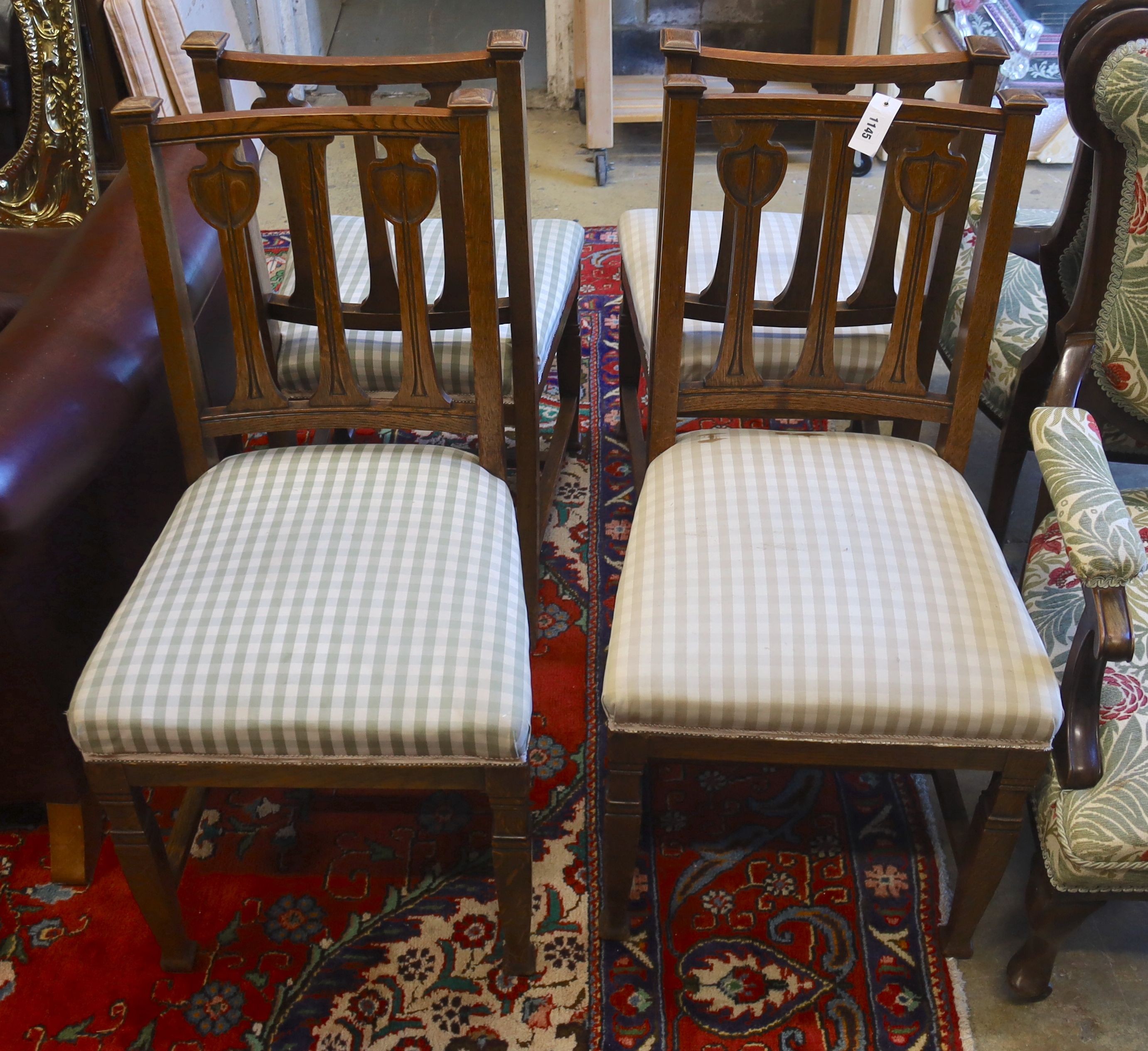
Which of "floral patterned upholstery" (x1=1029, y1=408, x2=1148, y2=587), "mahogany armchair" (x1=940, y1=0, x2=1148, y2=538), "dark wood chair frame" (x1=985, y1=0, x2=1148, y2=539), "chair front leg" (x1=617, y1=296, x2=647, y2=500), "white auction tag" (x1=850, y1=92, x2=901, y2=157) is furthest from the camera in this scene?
"chair front leg" (x1=617, y1=296, x2=647, y2=500)

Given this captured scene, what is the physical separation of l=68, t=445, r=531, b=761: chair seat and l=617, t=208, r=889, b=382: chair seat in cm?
50

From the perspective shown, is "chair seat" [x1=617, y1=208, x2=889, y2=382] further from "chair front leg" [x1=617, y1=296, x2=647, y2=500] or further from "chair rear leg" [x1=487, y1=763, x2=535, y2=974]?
"chair rear leg" [x1=487, y1=763, x2=535, y2=974]

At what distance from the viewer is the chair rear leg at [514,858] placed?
46.6 inches

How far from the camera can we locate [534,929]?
1452 mm

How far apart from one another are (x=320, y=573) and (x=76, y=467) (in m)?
0.33

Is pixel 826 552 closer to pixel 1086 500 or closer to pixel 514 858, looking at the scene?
pixel 1086 500

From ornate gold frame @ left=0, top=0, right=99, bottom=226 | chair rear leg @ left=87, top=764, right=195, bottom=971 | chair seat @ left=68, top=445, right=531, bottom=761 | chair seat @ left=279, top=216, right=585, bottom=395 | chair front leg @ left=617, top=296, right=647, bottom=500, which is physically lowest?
chair rear leg @ left=87, top=764, right=195, bottom=971

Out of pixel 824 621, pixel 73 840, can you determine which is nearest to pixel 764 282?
pixel 824 621

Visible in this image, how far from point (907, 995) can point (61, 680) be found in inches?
46.2

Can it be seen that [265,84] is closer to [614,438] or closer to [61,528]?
[61,528]

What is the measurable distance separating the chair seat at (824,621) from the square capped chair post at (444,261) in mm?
377

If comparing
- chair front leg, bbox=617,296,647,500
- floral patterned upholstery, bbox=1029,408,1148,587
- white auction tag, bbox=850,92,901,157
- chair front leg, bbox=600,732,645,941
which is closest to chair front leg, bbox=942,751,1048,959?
floral patterned upholstery, bbox=1029,408,1148,587

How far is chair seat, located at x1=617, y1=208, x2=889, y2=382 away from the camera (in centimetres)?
165

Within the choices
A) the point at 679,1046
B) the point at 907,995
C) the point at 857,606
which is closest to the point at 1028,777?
the point at 857,606
